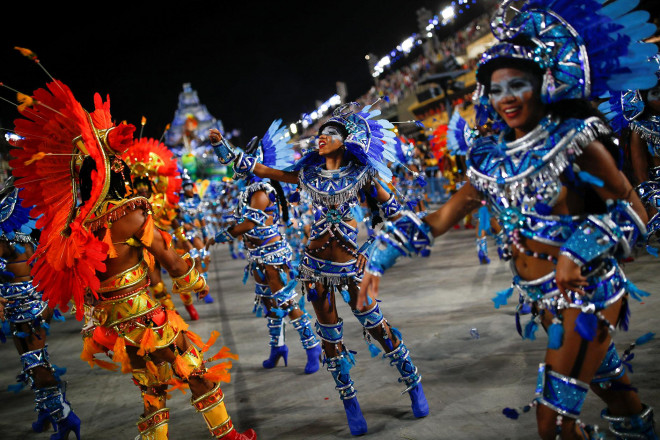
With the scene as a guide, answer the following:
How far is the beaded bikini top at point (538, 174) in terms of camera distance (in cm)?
200

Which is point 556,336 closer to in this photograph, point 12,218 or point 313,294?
point 313,294

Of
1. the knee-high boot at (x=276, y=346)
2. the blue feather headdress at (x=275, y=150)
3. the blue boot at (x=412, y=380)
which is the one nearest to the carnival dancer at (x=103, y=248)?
the blue boot at (x=412, y=380)

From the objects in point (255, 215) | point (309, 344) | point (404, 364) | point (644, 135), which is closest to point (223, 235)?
point (255, 215)

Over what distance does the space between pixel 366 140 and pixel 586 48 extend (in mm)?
1980

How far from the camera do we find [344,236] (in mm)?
3814

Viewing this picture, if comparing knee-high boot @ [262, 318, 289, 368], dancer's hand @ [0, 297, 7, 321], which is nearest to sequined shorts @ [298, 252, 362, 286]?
knee-high boot @ [262, 318, 289, 368]

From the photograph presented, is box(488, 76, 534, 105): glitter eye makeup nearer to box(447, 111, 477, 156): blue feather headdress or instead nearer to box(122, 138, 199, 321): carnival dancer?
box(447, 111, 477, 156): blue feather headdress

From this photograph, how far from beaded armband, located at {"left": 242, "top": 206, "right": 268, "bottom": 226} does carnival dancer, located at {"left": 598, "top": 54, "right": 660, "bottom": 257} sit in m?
3.71

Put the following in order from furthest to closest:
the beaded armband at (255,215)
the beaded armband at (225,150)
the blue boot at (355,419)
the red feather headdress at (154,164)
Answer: the red feather headdress at (154,164) < the beaded armband at (255,215) < the beaded armband at (225,150) < the blue boot at (355,419)

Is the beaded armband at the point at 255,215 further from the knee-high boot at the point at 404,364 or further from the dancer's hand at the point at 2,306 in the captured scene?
the dancer's hand at the point at 2,306

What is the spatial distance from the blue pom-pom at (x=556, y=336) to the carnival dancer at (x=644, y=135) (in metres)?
3.15

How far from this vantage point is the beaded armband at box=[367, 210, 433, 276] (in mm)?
2268

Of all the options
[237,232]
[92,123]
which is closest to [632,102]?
[237,232]

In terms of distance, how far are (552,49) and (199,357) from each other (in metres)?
2.79
